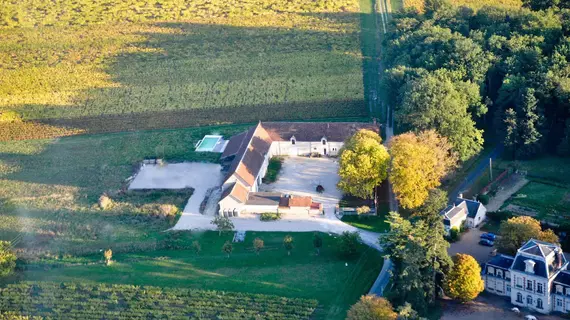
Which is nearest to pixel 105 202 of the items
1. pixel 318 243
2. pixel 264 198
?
pixel 264 198

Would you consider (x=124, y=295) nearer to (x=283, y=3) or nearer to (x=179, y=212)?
(x=179, y=212)

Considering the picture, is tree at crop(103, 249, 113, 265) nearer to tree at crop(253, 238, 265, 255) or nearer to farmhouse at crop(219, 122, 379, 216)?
farmhouse at crop(219, 122, 379, 216)

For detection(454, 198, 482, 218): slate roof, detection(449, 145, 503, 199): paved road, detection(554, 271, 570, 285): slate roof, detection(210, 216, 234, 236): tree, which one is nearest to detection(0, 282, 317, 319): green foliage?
detection(210, 216, 234, 236): tree

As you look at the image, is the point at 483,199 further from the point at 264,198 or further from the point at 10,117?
the point at 10,117

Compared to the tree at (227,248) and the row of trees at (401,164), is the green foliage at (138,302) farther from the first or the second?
the row of trees at (401,164)

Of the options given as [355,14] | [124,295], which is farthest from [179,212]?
[355,14]
